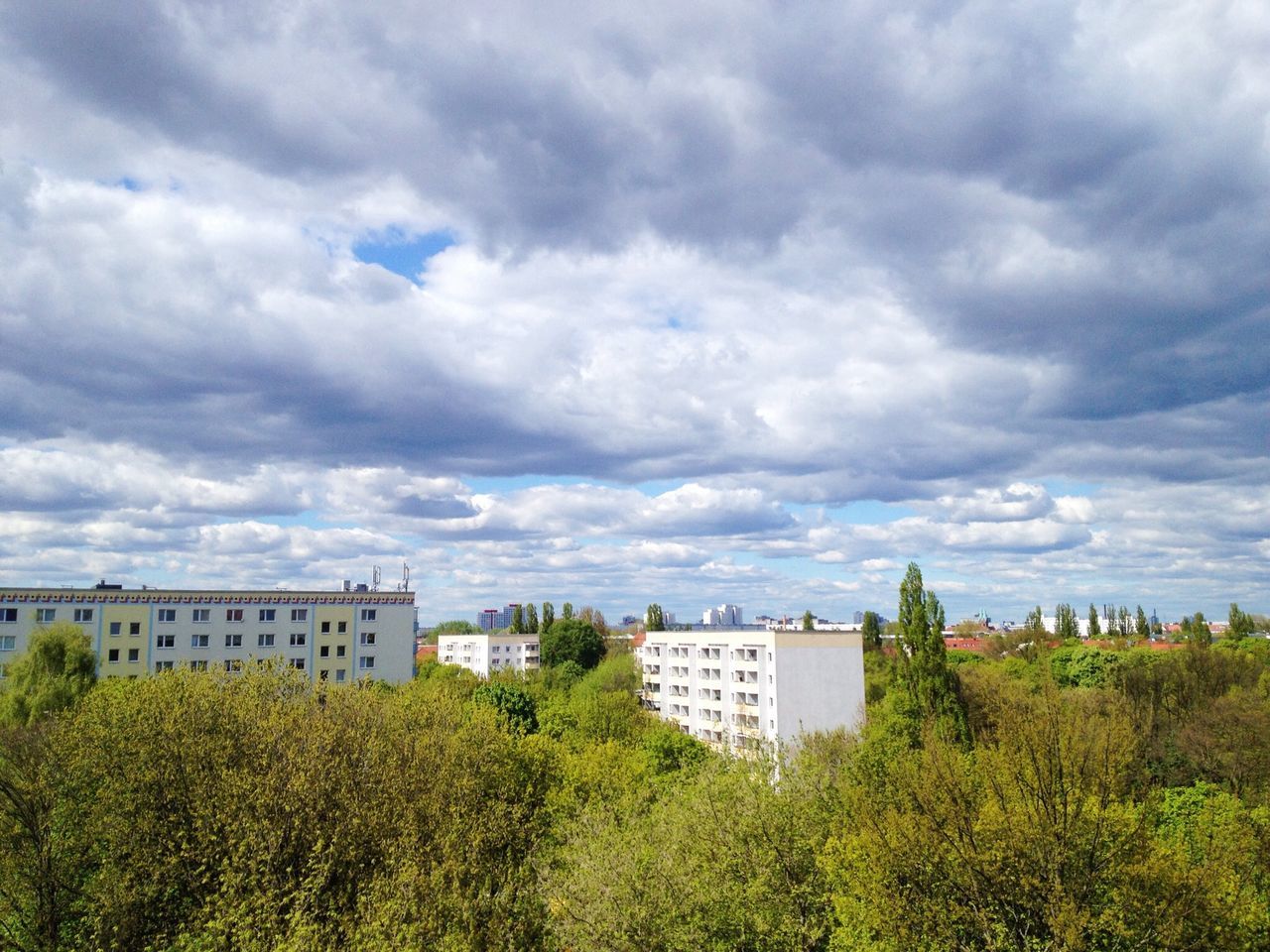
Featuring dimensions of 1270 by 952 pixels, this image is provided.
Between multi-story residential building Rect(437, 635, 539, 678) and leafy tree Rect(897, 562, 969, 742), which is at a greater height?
leafy tree Rect(897, 562, 969, 742)

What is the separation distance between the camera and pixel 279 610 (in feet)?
265

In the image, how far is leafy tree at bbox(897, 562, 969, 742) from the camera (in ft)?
194

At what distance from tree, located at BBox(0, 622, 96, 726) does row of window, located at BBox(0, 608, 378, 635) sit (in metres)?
9.96

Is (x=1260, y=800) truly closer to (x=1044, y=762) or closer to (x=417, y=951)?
(x=1044, y=762)

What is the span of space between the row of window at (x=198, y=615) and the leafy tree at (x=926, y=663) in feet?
174

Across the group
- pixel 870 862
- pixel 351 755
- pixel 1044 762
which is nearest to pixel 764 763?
pixel 870 862

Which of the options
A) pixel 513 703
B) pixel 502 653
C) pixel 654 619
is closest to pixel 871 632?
pixel 654 619

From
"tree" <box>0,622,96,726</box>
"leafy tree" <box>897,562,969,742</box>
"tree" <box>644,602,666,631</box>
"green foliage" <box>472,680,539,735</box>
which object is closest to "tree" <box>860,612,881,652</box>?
"tree" <box>644,602,666,631</box>

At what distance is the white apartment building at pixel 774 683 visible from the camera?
81.9 metres

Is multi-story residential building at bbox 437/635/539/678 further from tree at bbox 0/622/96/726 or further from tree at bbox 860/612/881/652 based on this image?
tree at bbox 0/622/96/726

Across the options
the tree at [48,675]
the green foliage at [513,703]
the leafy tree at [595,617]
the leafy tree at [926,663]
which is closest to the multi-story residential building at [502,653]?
the leafy tree at [595,617]

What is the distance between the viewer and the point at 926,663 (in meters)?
60.3

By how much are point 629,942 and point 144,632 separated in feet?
220

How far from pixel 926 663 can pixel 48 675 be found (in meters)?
61.5
